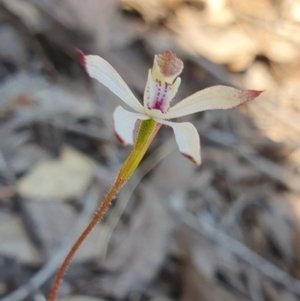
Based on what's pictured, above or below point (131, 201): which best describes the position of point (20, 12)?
above

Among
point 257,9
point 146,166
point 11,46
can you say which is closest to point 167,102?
point 146,166

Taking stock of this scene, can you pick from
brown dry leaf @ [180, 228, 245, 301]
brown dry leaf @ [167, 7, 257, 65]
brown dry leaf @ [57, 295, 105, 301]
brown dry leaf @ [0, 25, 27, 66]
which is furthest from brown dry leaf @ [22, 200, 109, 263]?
brown dry leaf @ [167, 7, 257, 65]

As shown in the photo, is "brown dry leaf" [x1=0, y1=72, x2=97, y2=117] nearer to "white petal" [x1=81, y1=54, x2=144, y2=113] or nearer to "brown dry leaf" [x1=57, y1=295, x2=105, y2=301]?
"brown dry leaf" [x1=57, y1=295, x2=105, y2=301]

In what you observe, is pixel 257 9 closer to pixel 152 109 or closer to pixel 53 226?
pixel 53 226

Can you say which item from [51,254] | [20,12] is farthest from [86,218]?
[20,12]

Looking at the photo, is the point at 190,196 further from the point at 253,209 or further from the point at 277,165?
the point at 277,165

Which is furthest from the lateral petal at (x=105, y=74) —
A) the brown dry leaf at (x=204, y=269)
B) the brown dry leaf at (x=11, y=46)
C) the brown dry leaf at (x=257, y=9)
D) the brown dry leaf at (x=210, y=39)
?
the brown dry leaf at (x=257, y=9)
